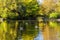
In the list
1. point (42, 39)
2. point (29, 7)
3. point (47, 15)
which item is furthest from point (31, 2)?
point (42, 39)

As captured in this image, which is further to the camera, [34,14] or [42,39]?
[34,14]

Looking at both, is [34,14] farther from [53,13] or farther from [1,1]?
[1,1]

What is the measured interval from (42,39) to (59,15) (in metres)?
26.2

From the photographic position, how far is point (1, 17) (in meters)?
39.7

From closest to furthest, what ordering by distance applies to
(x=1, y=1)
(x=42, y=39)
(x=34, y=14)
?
(x=42, y=39), (x=1, y=1), (x=34, y=14)

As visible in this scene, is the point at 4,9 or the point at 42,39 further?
the point at 4,9

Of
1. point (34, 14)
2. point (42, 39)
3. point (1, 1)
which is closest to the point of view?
point (42, 39)

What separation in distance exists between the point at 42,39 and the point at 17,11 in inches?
954

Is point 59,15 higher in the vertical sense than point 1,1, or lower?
Answer: lower

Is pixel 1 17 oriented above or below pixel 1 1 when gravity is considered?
below

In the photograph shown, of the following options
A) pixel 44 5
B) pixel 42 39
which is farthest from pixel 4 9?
pixel 42 39

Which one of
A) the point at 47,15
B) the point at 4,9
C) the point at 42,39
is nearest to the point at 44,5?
the point at 47,15

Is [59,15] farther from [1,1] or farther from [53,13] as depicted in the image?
[1,1]

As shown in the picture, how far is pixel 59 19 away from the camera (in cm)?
4019
